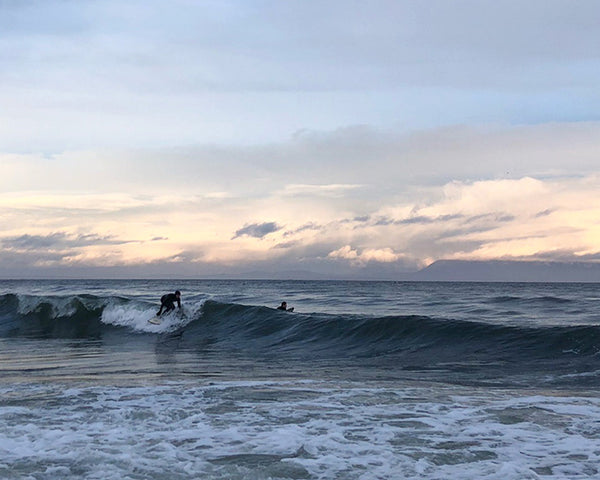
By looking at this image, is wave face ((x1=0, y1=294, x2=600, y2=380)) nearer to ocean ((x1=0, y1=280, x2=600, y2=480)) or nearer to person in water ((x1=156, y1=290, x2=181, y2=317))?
ocean ((x1=0, y1=280, x2=600, y2=480))

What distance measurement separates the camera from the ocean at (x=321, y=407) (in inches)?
265

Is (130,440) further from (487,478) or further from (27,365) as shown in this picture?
(27,365)

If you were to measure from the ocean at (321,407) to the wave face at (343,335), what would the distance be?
0.09 metres

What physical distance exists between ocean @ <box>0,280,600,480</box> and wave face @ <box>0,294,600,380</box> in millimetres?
91

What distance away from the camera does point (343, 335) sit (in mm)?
21562

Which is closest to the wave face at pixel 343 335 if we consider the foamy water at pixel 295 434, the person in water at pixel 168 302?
the person in water at pixel 168 302

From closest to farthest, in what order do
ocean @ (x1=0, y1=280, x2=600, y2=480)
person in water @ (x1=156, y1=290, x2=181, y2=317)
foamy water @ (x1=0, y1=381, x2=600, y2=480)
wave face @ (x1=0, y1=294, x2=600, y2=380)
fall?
1. foamy water @ (x1=0, y1=381, x2=600, y2=480)
2. ocean @ (x1=0, y1=280, x2=600, y2=480)
3. wave face @ (x1=0, y1=294, x2=600, y2=380)
4. person in water @ (x1=156, y1=290, x2=181, y2=317)

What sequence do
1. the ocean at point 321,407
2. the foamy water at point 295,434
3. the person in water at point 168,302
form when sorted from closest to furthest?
the foamy water at point 295,434, the ocean at point 321,407, the person in water at point 168,302

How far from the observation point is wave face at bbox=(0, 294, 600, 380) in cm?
1616

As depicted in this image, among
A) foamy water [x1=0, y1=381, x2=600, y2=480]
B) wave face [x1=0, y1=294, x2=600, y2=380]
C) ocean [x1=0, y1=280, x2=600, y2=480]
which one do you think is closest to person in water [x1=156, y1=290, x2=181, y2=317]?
wave face [x1=0, y1=294, x2=600, y2=380]

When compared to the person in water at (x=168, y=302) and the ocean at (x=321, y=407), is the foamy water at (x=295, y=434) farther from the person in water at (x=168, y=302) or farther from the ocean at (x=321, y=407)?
the person in water at (x=168, y=302)

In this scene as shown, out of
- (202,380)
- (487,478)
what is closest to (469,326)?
(202,380)

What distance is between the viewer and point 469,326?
65.4ft

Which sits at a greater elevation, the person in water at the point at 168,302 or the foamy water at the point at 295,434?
the person in water at the point at 168,302
